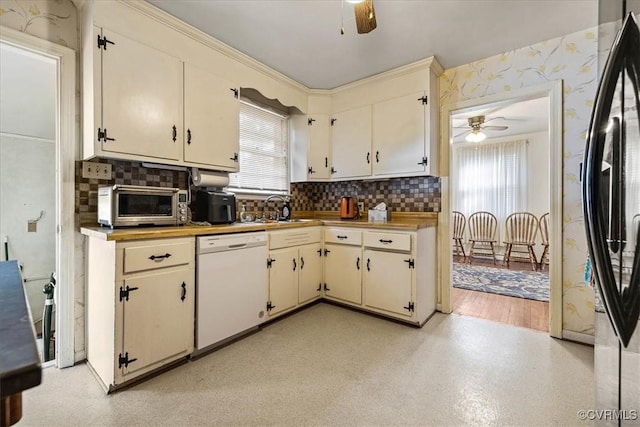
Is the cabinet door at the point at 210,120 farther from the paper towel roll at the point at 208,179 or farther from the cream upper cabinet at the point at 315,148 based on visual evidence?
the cream upper cabinet at the point at 315,148

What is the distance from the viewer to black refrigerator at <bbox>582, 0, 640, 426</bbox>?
2.21 feet

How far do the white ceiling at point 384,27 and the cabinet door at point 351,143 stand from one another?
A: 533mm

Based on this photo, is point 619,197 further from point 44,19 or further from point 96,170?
point 44,19

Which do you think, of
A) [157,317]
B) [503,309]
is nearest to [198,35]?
[157,317]

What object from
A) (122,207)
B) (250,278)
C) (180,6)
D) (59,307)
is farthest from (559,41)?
(59,307)

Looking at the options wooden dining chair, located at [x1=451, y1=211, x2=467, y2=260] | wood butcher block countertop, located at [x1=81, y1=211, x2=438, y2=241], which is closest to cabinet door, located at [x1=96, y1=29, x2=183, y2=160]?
wood butcher block countertop, located at [x1=81, y1=211, x2=438, y2=241]

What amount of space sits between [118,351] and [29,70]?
2.54m

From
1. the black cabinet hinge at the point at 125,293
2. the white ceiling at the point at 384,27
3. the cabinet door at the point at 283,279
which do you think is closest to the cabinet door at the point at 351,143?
the white ceiling at the point at 384,27

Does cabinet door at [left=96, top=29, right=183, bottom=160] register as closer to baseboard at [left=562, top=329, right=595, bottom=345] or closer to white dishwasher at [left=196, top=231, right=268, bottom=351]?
white dishwasher at [left=196, top=231, right=268, bottom=351]

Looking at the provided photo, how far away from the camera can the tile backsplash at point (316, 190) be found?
1.95 meters

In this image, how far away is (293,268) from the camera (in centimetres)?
266

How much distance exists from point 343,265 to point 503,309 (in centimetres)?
174

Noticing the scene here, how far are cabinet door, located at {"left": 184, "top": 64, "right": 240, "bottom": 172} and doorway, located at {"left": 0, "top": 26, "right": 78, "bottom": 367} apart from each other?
2.32ft

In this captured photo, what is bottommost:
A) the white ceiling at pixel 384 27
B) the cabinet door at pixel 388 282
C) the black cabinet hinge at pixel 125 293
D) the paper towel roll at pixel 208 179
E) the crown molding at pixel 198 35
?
the cabinet door at pixel 388 282
